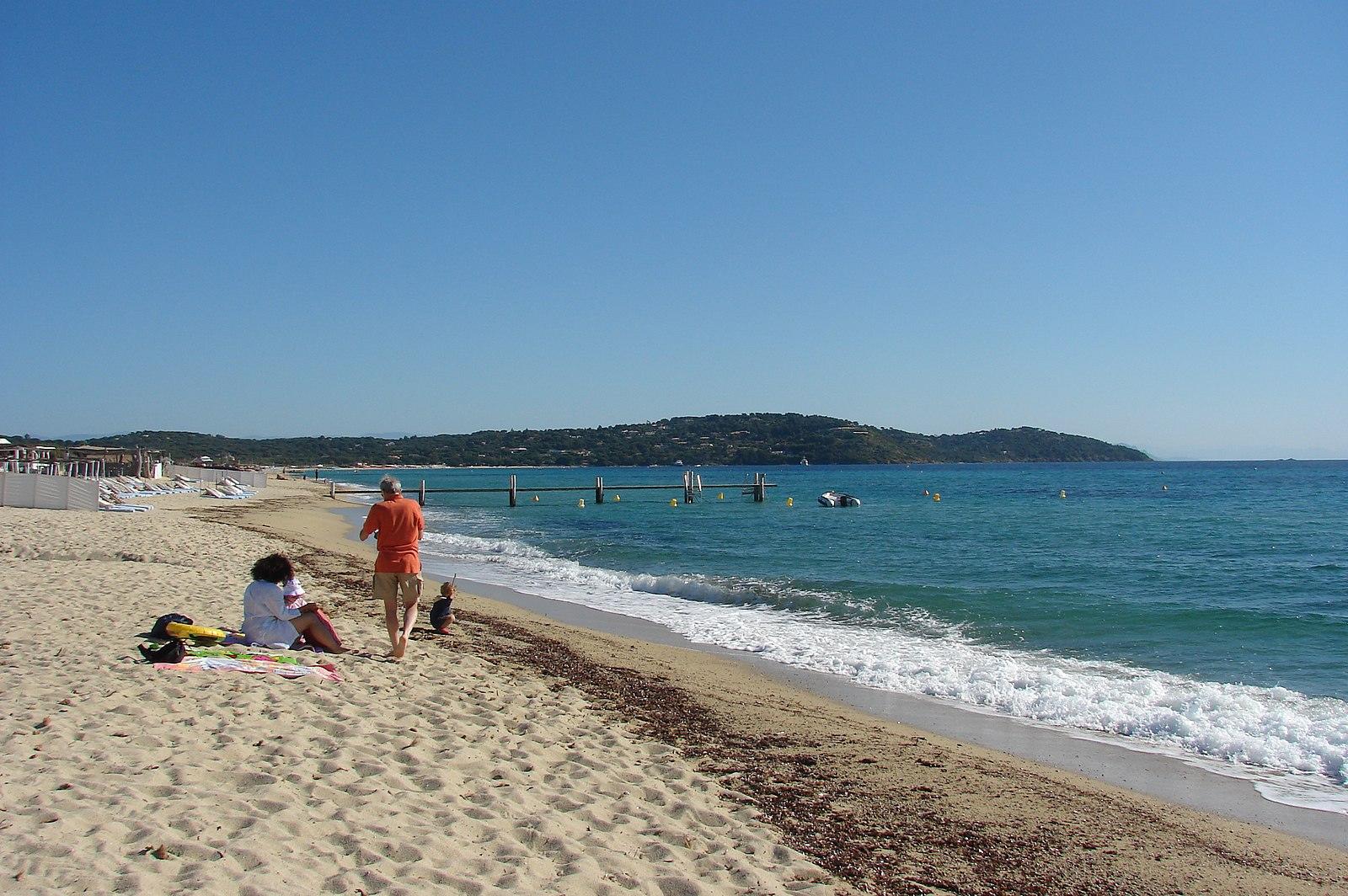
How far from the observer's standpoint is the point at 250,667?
22.3ft

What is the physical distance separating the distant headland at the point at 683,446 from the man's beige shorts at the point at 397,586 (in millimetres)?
155189

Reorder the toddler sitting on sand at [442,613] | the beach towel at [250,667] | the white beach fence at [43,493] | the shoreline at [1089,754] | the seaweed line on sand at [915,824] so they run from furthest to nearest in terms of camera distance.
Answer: the white beach fence at [43,493] → the toddler sitting on sand at [442,613] → the beach towel at [250,667] → the shoreline at [1089,754] → the seaweed line on sand at [915,824]

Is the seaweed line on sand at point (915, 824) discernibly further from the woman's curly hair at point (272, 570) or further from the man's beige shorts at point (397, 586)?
the woman's curly hair at point (272, 570)

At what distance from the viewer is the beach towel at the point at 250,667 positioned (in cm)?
666

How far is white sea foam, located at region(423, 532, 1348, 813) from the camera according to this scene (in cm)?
700

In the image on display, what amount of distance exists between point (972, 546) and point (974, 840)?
22.2m

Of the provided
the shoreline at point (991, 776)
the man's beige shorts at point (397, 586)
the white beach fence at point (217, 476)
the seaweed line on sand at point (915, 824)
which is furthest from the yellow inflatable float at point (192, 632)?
the white beach fence at point (217, 476)

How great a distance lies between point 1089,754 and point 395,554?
6.21 metres

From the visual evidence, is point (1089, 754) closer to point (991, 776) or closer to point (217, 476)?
point (991, 776)

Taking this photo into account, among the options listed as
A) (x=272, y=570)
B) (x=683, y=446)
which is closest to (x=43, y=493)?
(x=272, y=570)

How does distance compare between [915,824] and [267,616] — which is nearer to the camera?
[915,824]

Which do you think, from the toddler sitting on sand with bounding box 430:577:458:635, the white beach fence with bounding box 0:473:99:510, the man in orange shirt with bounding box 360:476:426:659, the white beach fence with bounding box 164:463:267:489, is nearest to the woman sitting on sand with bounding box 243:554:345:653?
the man in orange shirt with bounding box 360:476:426:659

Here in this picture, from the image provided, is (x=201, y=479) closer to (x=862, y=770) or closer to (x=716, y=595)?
(x=716, y=595)

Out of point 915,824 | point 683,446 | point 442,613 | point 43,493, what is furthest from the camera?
point 683,446
